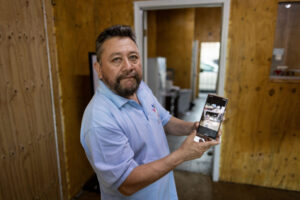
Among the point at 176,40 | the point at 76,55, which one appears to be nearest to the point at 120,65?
the point at 76,55

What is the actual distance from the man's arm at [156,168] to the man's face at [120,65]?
1.21 ft

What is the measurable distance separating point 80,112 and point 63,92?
388 millimetres

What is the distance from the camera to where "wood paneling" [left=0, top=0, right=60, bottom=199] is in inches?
51.4

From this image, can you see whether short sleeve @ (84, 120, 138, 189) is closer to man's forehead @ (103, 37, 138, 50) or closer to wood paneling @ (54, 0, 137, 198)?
man's forehead @ (103, 37, 138, 50)

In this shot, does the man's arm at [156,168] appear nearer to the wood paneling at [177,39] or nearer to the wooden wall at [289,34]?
the wooden wall at [289,34]

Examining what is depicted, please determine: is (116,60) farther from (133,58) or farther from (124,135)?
(124,135)

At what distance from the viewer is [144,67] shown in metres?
2.71

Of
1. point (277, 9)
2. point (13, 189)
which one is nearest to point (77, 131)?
point (13, 189)

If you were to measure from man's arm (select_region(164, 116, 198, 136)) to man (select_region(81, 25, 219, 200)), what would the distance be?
183mm

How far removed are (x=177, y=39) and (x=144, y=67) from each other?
3859 millimetres

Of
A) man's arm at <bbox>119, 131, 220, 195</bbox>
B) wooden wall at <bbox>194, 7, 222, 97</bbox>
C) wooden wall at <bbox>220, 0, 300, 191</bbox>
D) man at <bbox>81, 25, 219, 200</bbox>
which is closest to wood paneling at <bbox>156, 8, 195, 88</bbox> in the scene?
wooden wall at <bbox>194, 7, 222, 97</bbox>

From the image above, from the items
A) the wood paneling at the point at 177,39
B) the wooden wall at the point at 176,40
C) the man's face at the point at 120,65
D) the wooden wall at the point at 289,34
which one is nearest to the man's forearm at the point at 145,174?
the man's face at the point at 120,65

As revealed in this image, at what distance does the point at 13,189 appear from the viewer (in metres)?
1.39

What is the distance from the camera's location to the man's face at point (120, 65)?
0.92 m
